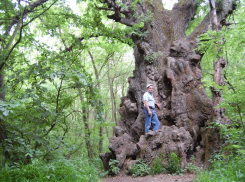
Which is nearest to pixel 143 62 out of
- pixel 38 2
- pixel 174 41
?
pixel 174 41

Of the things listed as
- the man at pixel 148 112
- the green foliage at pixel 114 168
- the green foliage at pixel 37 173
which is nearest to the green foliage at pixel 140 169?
the green foliage at pixel 114 168

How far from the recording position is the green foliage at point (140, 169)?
17.5 ft

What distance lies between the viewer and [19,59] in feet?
16.1

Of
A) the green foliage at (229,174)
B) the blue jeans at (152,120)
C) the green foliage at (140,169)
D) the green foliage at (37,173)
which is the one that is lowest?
the green foliage at (140,169)

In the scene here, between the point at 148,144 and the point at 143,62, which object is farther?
the point at 143,62

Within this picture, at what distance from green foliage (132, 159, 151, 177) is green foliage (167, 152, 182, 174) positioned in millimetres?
555

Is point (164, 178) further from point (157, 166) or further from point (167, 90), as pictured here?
point (167, 90)

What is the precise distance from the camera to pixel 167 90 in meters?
7.64

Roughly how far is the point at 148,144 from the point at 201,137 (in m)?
1.88

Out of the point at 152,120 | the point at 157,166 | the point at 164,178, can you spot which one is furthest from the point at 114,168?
the point at 152,120

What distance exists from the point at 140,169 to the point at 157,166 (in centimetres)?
45

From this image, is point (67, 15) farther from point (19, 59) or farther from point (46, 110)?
point (46, 110)

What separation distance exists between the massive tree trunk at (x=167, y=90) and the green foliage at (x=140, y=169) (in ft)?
0.72

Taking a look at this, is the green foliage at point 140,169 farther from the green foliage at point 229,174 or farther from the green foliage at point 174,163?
the green foliage at point 229,174
